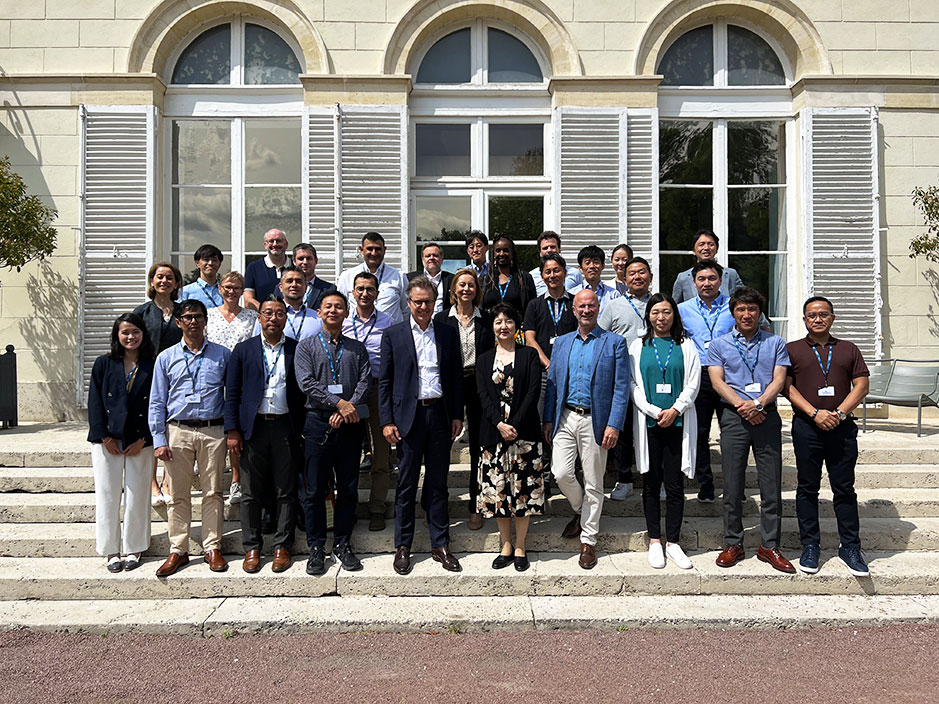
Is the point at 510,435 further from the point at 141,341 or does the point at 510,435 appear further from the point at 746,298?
the point at 141,341

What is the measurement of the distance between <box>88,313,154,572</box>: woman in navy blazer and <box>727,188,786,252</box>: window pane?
686 centimetres

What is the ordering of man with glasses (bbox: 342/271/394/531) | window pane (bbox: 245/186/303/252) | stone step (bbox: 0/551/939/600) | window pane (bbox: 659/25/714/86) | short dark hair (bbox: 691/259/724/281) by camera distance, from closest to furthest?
stone step (bbox: 0/551/939/600) < man with glasses (bbox: 342/271/394/531) < short dark hair (bbox: 691/259/724/281) < window pane (bbox: 245/186/303/252) < window pane (bbox: 659/25/714/86)

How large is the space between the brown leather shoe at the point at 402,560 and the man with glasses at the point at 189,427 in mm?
1172

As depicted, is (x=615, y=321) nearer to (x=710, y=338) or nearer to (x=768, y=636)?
(x=710, y=338)

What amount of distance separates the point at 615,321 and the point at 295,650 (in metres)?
3.15

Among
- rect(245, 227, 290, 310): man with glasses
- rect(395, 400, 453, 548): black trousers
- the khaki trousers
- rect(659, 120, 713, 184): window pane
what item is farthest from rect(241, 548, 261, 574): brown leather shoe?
rect(659, 120, 713, 184): window pane

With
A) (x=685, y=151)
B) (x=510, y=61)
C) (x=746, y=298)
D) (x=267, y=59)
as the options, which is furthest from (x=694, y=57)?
(x=267, y=59)

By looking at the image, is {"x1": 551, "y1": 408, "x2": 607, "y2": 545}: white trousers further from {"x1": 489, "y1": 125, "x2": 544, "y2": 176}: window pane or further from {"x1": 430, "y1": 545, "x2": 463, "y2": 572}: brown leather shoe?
{"x1": 489, "y1": 125, "x2": 544, "y2": 176}: window pane

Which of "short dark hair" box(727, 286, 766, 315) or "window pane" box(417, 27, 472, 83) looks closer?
"short dark hair" box(727, 286, 766, 315)

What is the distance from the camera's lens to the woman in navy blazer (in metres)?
4.79

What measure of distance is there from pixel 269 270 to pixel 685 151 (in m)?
5.39

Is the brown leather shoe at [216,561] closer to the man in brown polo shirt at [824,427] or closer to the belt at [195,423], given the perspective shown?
the belt at [195,423]

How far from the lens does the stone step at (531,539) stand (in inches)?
199

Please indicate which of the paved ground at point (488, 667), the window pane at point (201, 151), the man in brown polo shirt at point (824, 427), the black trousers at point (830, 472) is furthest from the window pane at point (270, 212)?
the black trousers at point (830, 472)
